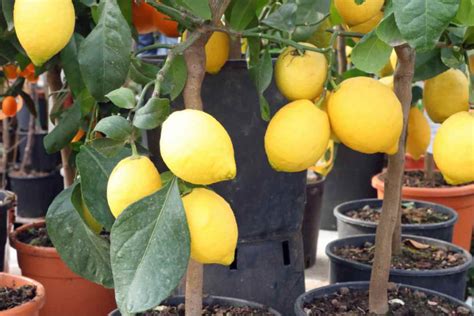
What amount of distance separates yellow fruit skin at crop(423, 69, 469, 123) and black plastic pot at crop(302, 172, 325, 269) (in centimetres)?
133

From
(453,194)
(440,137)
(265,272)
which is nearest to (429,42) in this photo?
(440,137)

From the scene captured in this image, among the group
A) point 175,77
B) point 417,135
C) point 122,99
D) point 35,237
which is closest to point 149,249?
point 122,99

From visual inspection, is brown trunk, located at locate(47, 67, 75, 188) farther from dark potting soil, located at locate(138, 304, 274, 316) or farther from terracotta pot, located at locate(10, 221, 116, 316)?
dark potting soil, located at locate(138, 304, 274, 316)

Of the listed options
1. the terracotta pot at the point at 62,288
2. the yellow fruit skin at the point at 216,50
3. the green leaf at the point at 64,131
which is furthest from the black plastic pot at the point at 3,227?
the yellow fruit skin at the point at 216,50

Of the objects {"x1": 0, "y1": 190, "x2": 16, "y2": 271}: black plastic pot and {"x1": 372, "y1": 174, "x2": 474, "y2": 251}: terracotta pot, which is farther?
{"x1": 372, "y1": 174, "x2": 474, "y2": 251}: terracotta pot

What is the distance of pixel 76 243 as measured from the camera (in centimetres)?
97

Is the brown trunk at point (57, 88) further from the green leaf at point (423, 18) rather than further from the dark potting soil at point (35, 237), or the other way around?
the green leaf at point (423, 18)

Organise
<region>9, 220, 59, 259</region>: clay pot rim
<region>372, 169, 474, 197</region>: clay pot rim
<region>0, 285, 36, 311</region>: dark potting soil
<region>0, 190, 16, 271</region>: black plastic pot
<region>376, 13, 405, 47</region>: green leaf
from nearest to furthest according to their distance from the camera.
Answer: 1. <region>376, 13, 405, 47</region>: green leaf
2. <region>0, 285, 36, 311</region>: dark potting soil
3. <region>9, 220, 59, 259</region>: clay pot rim
4. <region>0, 190, 16, 271</region>: black plastic pot
5. <region>372, 169, 474, 197</region>: clay pot rim

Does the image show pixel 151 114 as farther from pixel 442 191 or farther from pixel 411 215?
pixel 442 191

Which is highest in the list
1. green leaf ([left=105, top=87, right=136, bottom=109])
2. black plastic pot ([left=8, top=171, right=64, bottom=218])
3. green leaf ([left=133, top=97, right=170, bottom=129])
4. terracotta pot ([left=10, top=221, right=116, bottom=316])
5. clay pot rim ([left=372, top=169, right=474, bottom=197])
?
green leaf ([left=105, top=87, right=136, bottom=109])

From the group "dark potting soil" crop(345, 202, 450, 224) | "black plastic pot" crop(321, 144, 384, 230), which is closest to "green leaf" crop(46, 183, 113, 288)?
"dark potting soil" crop(345, 202, 450, 224)

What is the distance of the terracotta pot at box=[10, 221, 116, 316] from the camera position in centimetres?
161

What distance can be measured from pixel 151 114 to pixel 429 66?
531 millimetres

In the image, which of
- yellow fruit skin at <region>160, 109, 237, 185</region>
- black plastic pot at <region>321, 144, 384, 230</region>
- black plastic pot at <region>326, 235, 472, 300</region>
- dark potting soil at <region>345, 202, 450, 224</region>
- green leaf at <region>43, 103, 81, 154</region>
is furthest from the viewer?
black plastic pot at <region>321, 144, 384, 230</region>
